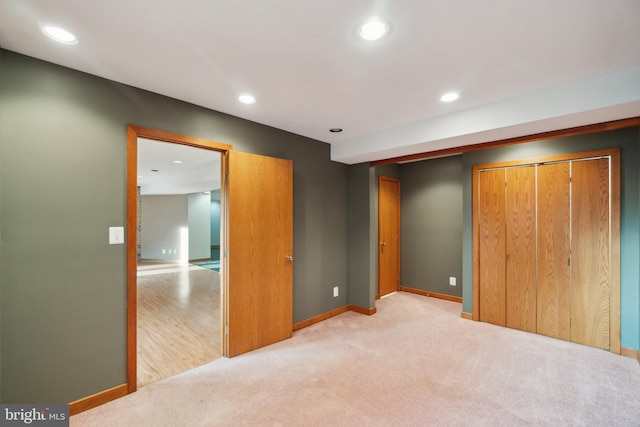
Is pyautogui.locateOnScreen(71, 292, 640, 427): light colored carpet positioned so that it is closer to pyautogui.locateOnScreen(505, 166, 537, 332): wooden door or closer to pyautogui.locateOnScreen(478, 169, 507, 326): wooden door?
pyautogui.locateOnScreen(505, 166, 537, 332): wooden door

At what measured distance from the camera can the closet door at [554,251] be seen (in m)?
3.16

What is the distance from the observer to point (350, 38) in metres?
1.68

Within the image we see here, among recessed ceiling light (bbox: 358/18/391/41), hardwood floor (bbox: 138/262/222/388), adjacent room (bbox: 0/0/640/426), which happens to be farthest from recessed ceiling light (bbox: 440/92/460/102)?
hardwood floor (bbox: 138/262/222/388)

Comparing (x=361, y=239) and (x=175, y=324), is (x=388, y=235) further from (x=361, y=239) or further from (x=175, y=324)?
(x=175, y=324)

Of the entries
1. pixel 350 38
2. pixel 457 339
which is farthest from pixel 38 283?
pixel 457 339

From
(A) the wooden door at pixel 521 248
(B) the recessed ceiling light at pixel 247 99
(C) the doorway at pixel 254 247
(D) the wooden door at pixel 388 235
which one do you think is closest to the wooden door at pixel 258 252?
(C) the doorway at pixel 254 247

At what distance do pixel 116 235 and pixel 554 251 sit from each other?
14.2 ft

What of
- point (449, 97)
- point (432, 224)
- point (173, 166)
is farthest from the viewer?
point (173, 166)

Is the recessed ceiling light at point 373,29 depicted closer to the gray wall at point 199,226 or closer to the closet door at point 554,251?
the closet door at point 554,251

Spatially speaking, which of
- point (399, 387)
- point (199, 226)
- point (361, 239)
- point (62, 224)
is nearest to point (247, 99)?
point (62, 224)

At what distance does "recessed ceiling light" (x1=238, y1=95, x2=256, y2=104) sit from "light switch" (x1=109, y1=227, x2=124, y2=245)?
1428 millimetres

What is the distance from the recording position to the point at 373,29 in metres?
1.60

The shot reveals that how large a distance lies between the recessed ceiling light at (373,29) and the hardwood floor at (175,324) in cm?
302

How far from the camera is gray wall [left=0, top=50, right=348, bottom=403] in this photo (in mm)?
1812
